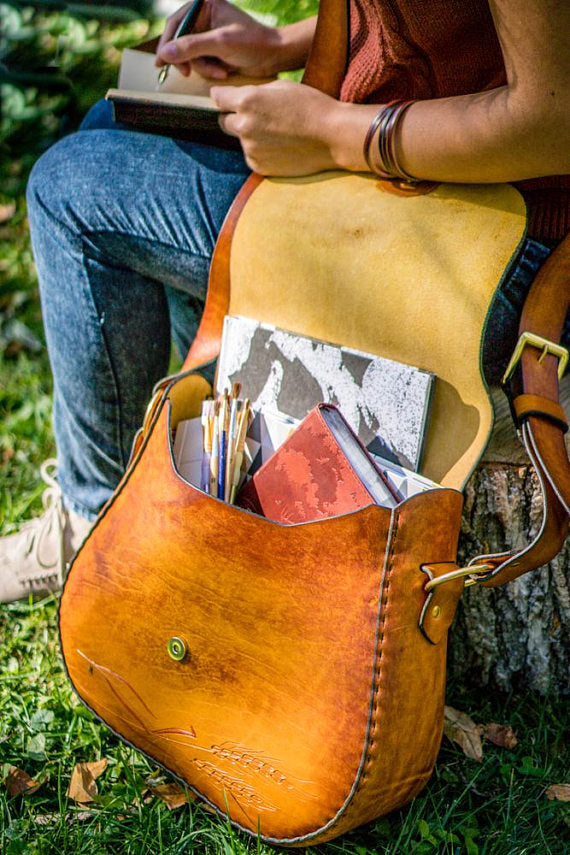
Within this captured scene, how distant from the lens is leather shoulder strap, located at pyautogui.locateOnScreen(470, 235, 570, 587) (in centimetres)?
107

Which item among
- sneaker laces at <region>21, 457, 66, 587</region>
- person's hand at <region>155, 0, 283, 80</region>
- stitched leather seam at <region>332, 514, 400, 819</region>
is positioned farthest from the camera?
sneaker laces at <region>21, 457, 66, 587</region>

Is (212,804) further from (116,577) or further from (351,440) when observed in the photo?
(351,440)

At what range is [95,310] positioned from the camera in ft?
5.01

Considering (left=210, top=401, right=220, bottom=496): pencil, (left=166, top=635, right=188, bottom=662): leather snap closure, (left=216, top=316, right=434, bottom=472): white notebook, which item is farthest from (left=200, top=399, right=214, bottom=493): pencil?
(left=166, top=635, right=188, bottom=662): leather snap closure

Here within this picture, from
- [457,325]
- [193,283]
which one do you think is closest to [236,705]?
[457,325]

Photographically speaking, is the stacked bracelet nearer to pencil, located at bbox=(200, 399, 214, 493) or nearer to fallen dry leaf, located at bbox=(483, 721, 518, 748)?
pencil, located at bbox=(200, 399, 214, 493)

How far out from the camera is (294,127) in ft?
4.25

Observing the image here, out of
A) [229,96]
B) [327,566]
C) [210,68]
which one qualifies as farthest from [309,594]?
[210,68]

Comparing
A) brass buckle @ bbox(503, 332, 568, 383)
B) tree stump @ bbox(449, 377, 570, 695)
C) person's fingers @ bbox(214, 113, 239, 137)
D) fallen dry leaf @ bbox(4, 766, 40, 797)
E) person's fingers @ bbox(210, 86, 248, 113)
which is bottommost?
fallen dry leaf @ bbox(4, 766, 40, 797)

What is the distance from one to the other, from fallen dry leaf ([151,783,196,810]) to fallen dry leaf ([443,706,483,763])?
455 millimetres

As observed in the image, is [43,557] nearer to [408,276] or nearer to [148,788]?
[148,788]

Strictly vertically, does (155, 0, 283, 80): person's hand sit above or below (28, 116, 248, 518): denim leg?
above

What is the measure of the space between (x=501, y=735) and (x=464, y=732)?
2.6 inches

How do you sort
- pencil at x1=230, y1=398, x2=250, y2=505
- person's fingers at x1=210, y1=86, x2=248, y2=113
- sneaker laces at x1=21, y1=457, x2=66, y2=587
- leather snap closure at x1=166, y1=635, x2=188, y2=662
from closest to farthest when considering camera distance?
leather snap closure at x1=166, y1=635, x2=188, y2=662, pencil at x1=230, y1=398, x2=250, y2=505, person's fingers at x1=210, y1=86, x2=248, y2=113, sneaker laces at x1=21, y1=457, x2=66, y2=587
